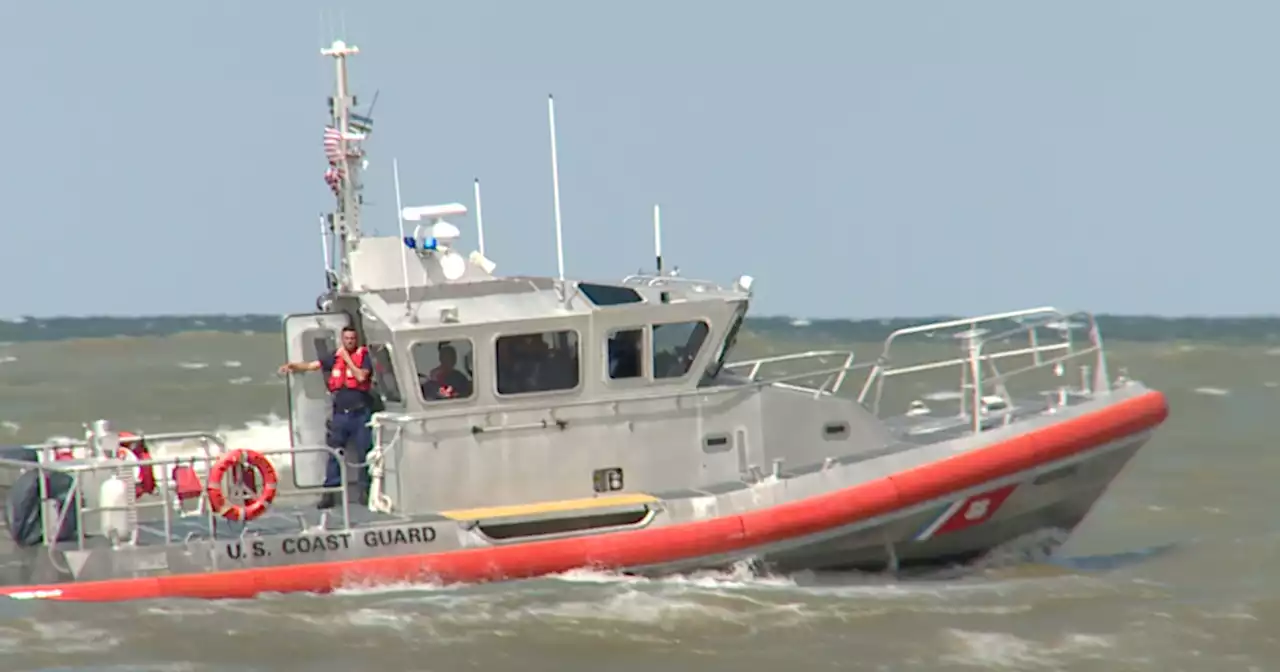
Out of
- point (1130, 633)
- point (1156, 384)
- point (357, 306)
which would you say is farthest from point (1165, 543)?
point (1156, 384)

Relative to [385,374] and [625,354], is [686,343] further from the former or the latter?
[385,374]

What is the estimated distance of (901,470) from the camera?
38.0ft

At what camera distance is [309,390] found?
40.5 feet

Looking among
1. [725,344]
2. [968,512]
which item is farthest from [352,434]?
[968,512]

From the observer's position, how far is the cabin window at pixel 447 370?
1131 centimetres

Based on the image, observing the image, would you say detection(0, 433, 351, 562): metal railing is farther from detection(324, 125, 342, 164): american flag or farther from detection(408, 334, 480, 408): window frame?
detection(324, 125, 342, 164): american flag

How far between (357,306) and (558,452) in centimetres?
150

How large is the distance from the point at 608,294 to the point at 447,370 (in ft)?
3.33

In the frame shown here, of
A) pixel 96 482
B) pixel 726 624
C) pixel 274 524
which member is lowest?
pixel 726 624

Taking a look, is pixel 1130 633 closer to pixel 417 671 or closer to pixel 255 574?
pixel 417 671

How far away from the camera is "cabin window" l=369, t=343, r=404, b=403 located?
11.5 m

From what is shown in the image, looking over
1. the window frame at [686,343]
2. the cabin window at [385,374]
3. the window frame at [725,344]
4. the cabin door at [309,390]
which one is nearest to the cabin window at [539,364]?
the window frame at [686,343]

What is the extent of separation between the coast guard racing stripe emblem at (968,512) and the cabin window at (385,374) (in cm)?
309

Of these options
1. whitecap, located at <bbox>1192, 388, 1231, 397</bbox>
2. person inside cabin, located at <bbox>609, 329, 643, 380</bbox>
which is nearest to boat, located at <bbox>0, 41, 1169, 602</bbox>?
person inside cabin, located at <bbox>609, 329, 643, 380</bbox>
